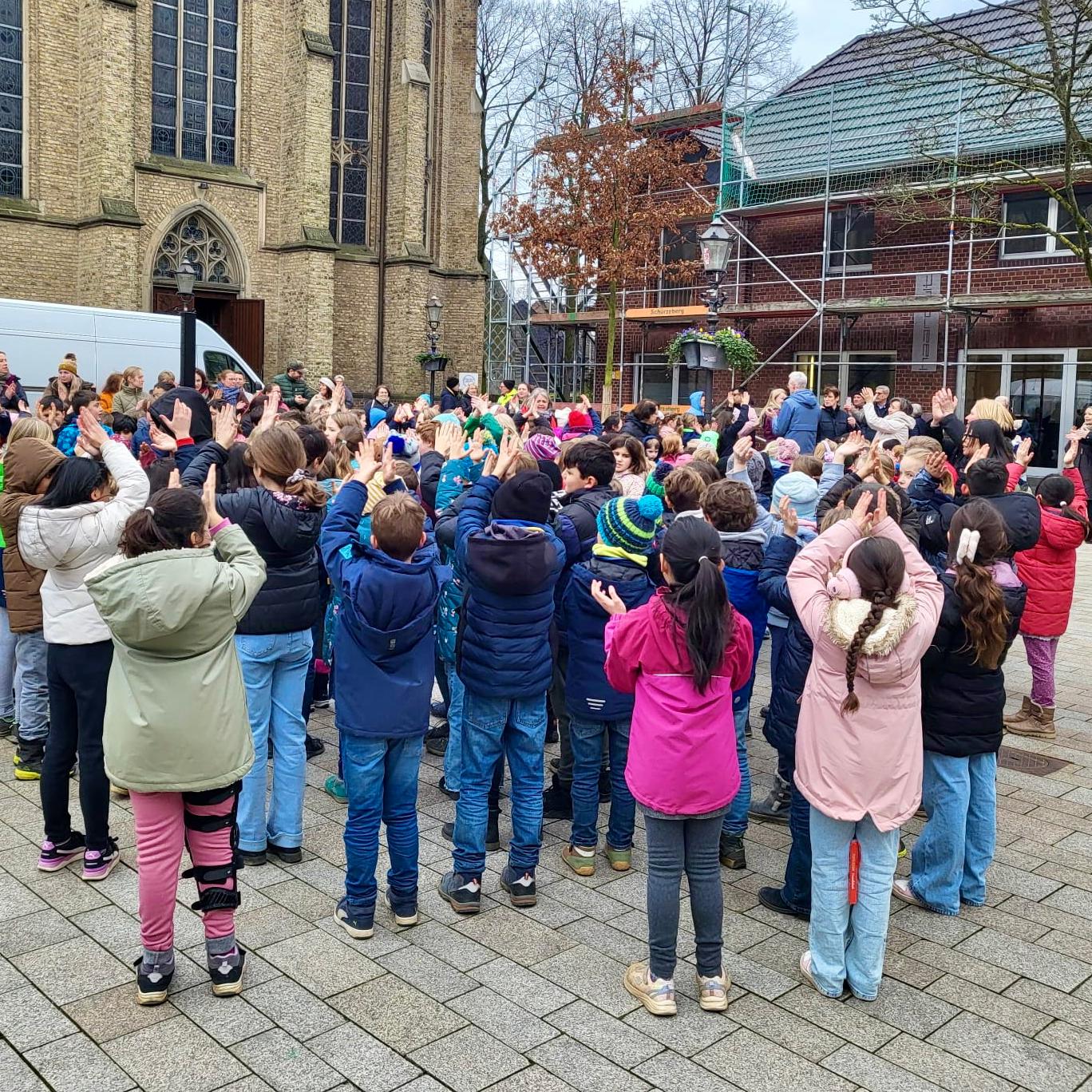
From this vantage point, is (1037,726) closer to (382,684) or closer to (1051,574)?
(1051,574)

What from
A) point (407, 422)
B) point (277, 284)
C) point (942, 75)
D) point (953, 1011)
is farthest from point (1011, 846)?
point (277, 284)

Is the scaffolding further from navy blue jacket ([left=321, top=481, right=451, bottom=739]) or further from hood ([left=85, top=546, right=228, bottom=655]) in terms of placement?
hood ([left=85, top=546, right=228, bottom=655])

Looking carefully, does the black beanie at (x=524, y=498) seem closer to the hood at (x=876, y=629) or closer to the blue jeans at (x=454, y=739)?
the blue jeans at (x=454, y=739)

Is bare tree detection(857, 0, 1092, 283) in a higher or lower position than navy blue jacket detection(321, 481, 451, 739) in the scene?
higher

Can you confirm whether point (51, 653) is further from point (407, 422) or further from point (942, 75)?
point (942, 75)

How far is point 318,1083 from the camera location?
12.2 ft

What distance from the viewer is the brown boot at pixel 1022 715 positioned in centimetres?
827

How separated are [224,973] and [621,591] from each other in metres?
2.39

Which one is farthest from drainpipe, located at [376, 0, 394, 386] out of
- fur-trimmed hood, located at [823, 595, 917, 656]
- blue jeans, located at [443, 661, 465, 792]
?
fur-trimmed hood, located at [823, 595, 917, 656]

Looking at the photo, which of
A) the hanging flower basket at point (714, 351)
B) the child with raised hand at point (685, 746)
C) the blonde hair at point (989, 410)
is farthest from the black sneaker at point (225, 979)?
the hanging flower basket at point (714, 351)

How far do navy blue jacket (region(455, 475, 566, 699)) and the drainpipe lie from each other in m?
26.0

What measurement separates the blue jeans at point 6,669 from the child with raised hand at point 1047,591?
6.88 m

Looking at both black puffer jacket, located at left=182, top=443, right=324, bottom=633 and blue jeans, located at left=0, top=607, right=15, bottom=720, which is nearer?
black puffer jacket, located at left=182, top=443, right=324, bottom=633

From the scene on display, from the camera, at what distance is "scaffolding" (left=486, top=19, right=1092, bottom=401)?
2223 cm
